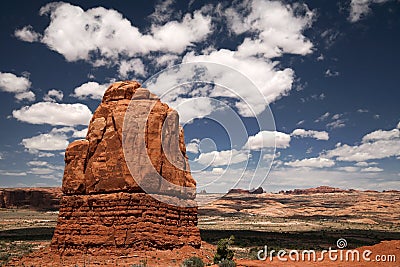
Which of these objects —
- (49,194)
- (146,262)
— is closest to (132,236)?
(146,262)

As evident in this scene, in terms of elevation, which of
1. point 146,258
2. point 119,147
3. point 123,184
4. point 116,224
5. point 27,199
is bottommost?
point 27,199

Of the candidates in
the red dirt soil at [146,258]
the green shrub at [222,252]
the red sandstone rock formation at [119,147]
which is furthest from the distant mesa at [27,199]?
the green shrub at [222,252]

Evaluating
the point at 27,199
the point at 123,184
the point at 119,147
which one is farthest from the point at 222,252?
the point at 27,199

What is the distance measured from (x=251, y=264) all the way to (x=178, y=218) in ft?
29.8

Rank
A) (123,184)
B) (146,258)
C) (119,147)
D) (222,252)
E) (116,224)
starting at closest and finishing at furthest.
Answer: (222,252) → (146,258) → (116,224) → (123,184) → (119,147)

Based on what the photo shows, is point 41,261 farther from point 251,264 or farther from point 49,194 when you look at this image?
point 49,194

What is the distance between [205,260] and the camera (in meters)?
22.0

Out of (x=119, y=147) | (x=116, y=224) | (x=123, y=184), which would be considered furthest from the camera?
(x=119, y=147)

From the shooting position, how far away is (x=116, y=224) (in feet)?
72.5

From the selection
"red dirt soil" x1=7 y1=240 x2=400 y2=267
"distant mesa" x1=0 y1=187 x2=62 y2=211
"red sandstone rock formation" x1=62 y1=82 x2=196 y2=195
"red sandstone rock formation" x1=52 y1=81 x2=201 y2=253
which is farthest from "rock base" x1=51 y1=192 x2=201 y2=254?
"distant mesa" x1=0 y1=187 x2=62 y2=211

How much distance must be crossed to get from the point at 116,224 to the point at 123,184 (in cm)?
266

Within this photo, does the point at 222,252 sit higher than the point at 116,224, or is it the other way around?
the point at 116,224

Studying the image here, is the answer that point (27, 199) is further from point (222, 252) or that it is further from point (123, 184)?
point (222, 252)

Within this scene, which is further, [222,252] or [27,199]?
[27,199]
